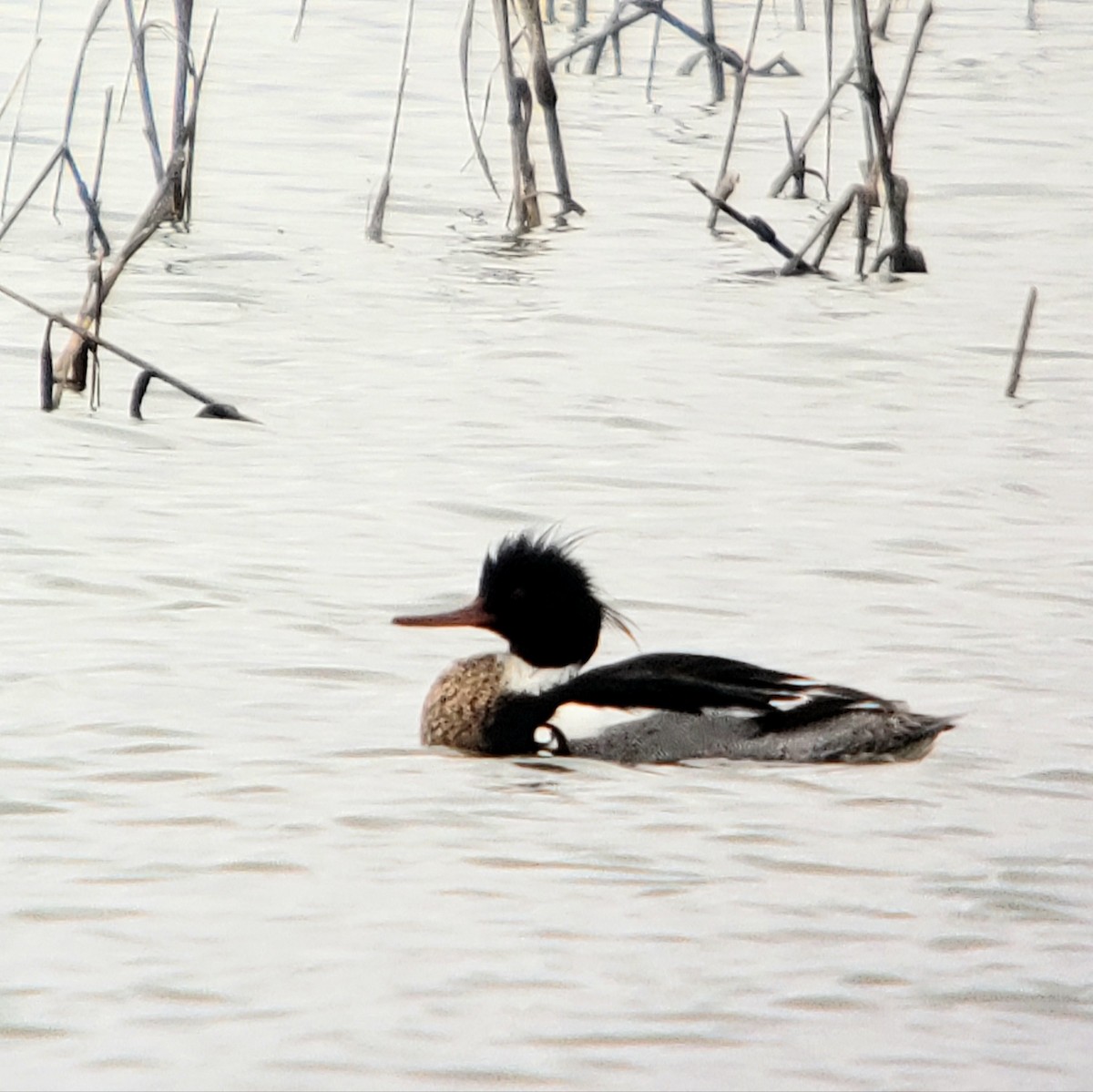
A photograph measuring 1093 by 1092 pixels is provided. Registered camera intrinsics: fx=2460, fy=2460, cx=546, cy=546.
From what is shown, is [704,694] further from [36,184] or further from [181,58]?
[181,58]

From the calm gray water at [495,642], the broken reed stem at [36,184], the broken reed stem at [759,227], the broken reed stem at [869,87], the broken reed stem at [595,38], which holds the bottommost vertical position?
the calm gray water at [495,642]

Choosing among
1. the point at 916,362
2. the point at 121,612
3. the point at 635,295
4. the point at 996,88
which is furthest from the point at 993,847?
Answer: the point at 996,88

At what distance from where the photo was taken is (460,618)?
5.44m

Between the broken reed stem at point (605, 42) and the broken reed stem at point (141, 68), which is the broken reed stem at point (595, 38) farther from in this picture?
the broken reed stem at point (141, 68)

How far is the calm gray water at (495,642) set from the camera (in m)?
3.65

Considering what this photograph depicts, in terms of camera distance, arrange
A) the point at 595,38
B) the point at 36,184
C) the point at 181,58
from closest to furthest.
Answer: the point at 36,184, the point at 181,58, the point at 595,38

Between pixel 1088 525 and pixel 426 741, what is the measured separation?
2.61 metres

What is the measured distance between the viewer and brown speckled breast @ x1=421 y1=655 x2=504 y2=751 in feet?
16.7

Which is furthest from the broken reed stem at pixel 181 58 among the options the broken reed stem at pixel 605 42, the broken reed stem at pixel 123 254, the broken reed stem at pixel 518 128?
the broken reed stem at pixel 605 42

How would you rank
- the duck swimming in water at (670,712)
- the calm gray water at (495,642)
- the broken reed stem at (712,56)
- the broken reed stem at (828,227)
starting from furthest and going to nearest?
the broken reed stem at (712,56), the broken reed stem at (828,227), the duck swimming in water at (670,712), the calm gray water at (495,642)

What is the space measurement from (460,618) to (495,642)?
675 millimetres

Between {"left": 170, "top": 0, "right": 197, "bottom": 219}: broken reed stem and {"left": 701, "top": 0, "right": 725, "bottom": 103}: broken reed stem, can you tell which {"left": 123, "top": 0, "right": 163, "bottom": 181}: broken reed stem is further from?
{"left": 701, "top": 0, "right": 725, "bottom": 103}: broken reed stem

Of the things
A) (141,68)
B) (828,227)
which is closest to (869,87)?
(828,227)

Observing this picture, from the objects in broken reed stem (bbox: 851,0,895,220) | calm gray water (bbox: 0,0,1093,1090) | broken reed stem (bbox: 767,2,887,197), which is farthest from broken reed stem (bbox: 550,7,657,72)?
broken reed stem (bbox: 851,0,895,220)
